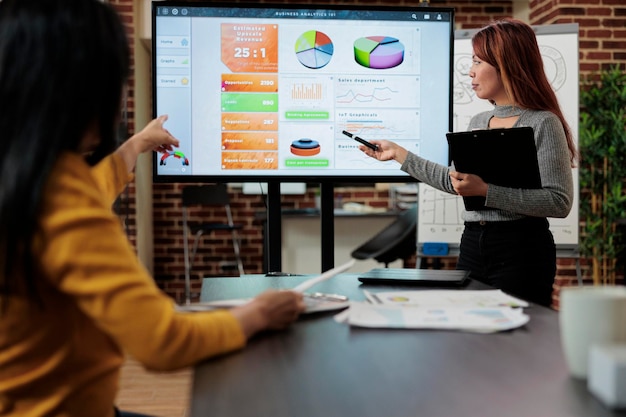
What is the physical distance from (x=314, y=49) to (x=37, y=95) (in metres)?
1.38

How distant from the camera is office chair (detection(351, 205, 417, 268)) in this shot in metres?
4.33

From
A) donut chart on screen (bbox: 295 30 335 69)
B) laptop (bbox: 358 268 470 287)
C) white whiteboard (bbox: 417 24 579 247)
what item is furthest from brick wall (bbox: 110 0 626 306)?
laptop (bbox: 358 268 470 287)

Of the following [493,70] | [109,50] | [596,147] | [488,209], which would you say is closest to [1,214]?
[109,50]

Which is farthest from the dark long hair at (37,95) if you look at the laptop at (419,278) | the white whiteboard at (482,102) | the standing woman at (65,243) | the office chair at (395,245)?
the office chair at (395,245)

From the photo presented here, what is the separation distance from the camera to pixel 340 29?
6.69ft

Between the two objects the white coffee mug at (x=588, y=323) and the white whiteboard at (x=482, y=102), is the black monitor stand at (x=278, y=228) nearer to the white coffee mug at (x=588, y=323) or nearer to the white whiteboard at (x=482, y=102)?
the white coffee mug at (x=588, y=323)

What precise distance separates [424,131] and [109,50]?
144 cm

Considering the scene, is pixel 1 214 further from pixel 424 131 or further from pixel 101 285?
pixel 424 131

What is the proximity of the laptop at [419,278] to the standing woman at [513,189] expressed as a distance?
404 millimetres

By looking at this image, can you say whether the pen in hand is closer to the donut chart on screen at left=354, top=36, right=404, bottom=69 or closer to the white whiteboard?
the donut chart on screen at left=354, top=36, right=404, bottom=69

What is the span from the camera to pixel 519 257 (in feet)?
6.22

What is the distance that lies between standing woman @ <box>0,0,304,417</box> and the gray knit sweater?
1.19 m

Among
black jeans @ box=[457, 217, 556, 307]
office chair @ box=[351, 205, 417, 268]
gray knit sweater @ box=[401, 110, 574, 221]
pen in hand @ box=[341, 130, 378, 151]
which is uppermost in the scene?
pen in hand @ box=[341, 130, 378, 151]

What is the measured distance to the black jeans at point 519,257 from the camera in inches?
74.7
